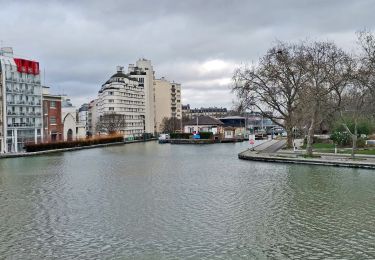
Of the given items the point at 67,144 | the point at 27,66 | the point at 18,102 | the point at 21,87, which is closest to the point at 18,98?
the point at 18,102

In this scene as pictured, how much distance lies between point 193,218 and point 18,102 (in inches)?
3024

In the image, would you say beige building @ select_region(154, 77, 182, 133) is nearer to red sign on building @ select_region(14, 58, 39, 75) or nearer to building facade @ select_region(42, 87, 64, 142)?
building facade @ select_region(42, 87, 64, 142)

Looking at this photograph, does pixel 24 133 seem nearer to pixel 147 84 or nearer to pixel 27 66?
pixel 27 66

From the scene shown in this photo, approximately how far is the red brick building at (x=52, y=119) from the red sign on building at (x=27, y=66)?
→ 7.23m

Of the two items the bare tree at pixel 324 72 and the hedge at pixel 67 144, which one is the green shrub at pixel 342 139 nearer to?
the bare tree at pixel 324 72

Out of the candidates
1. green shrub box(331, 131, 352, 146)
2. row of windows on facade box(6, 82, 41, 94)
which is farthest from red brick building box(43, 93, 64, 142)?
green shrub box(331, 131, 352, 146)

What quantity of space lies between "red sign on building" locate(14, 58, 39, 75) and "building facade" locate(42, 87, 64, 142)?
7.23m

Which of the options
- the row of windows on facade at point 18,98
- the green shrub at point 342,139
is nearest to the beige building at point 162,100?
the row of windows on facade at point 18,98

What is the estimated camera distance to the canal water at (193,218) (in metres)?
15.3

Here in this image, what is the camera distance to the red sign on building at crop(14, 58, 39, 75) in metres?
88.0

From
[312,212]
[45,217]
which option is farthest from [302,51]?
[45,217]

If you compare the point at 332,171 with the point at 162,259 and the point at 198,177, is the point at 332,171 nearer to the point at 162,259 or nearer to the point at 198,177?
the point at 198,177

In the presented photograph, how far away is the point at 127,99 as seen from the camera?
559ft

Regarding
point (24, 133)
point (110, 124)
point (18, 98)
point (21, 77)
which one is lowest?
point (24, 133)
